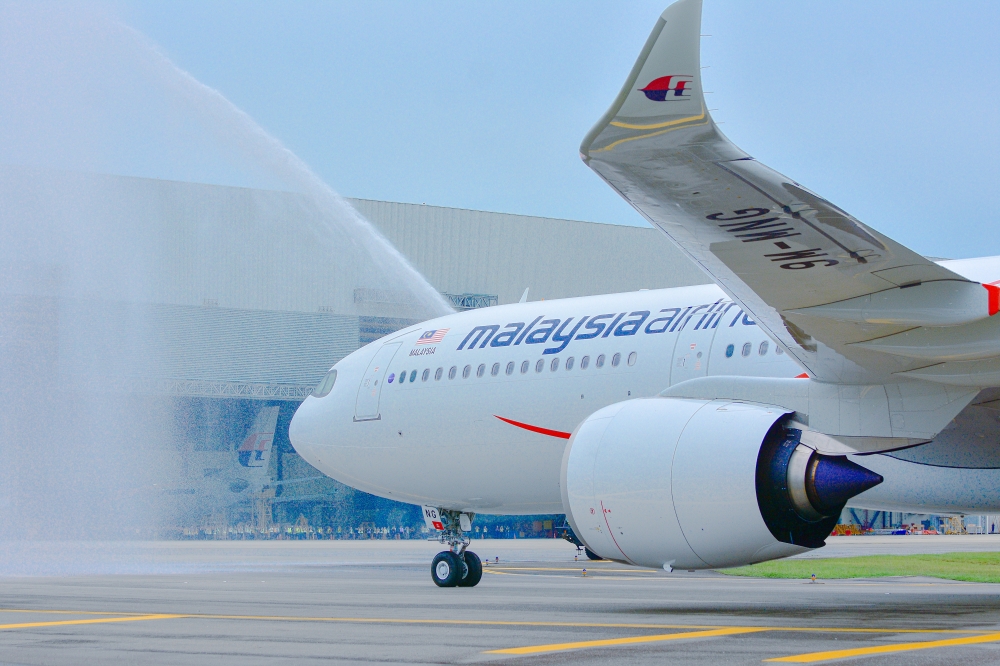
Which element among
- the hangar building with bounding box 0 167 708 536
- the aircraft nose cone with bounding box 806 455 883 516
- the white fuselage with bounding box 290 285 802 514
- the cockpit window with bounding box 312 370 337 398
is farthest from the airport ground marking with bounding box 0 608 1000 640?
the hangar building with bounding box 0 167 708 536

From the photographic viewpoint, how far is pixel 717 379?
34.2ft

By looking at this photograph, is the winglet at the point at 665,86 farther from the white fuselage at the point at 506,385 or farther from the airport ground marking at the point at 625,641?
the white fuselage at the point at 506,385

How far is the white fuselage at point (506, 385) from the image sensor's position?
12.1 m

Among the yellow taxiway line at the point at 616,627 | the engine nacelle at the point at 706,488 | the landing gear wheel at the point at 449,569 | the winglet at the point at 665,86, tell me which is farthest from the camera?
the landing gear wheel at the point at 449,569

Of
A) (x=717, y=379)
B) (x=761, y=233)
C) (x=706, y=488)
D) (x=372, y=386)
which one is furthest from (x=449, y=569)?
(x=761, y=233)

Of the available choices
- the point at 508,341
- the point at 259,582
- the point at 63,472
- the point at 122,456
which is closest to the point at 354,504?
the point at 122,456

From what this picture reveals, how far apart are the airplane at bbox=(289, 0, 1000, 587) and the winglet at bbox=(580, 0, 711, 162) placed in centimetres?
1

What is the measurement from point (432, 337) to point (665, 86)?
9397 mm

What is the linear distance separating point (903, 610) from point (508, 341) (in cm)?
565

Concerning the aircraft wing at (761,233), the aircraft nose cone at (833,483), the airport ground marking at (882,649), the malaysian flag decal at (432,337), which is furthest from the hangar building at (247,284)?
the airport ground marking at (882,649)

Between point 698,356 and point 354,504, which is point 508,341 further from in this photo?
point 354,504

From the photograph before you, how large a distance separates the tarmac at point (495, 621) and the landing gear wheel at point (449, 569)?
9.2 inches

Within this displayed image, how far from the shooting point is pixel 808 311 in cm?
875

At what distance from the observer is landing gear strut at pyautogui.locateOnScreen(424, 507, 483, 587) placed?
15.4 m
